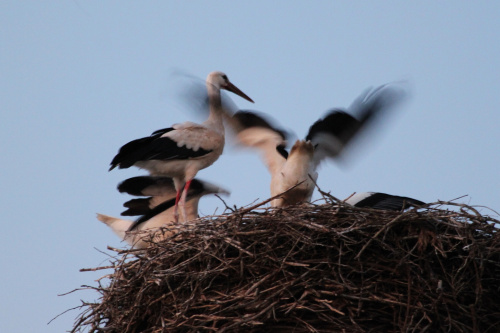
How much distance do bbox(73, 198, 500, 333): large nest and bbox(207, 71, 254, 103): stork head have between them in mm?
2908

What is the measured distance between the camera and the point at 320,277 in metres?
5.29

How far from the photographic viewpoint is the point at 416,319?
202 inches

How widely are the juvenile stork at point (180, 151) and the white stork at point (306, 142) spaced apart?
14.0 inches

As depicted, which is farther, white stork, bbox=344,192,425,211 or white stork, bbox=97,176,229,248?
white stork, bbox=97,176,229,248

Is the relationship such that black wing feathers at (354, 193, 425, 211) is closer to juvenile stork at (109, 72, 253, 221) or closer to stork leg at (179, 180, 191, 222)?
juvenile stork at (109, 72, 253, 221)

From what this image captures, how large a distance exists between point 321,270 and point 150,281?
1.11m

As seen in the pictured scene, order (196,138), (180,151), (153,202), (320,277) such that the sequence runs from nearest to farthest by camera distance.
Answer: (320,277), (180,151), (196,138), (153,202)

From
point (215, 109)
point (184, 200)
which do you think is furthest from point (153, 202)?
point (215, 109)

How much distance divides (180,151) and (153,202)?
87 centimetres

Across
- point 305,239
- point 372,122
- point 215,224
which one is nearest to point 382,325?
point 305,239

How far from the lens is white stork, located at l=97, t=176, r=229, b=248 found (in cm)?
812

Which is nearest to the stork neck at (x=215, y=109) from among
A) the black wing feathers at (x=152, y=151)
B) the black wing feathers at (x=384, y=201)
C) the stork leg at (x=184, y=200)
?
the black wing feathers at (x=152, y=151)

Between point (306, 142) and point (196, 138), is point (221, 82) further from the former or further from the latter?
point (306, 142)

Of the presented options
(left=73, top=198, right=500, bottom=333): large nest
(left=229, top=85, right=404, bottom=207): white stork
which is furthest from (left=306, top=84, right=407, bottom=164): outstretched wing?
(left=73, top=198, right=500, bottom=333): large nest
